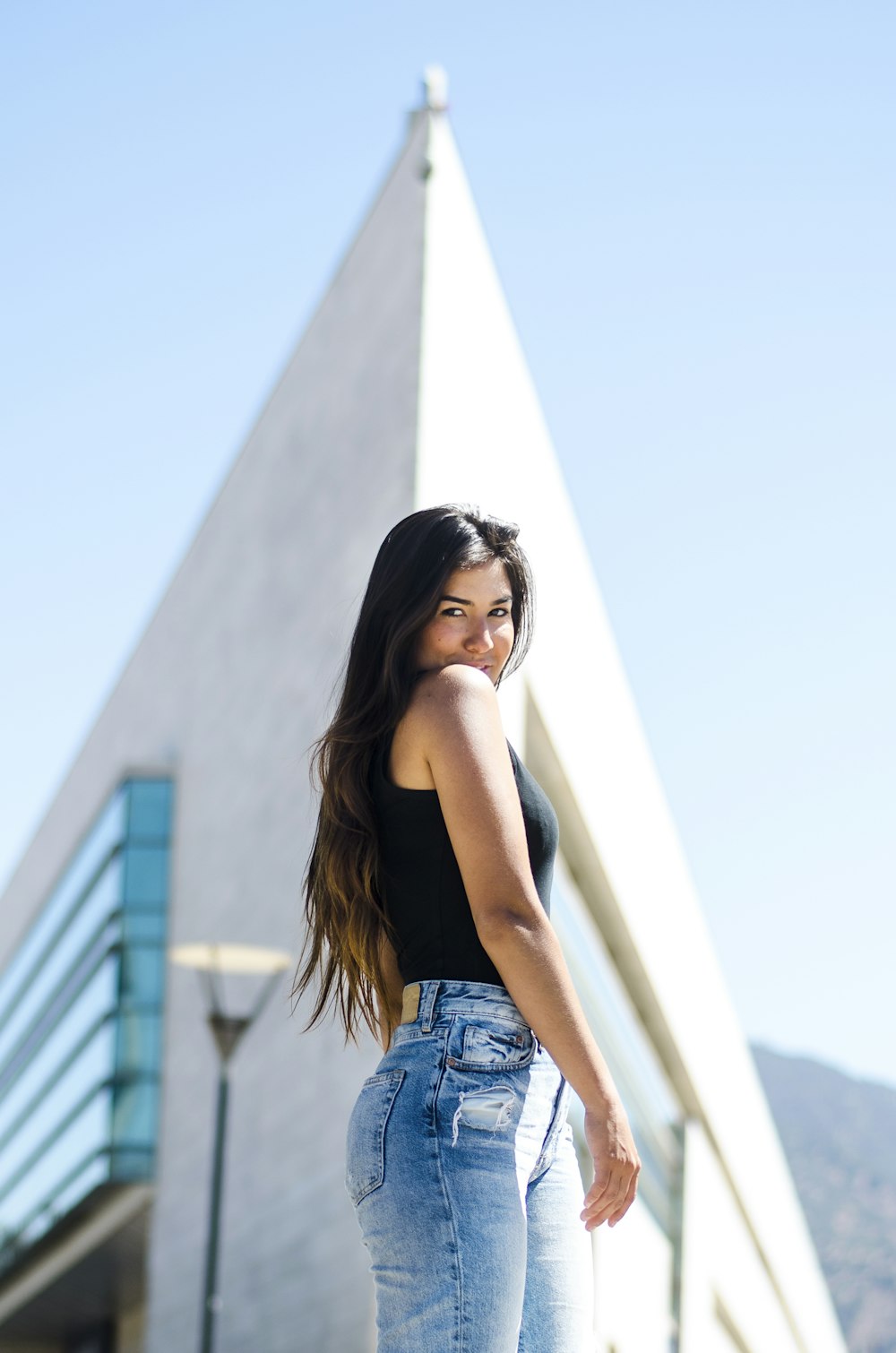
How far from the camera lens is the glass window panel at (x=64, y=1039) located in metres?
14.4

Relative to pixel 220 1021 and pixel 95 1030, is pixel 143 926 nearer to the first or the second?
pixel 95 1030

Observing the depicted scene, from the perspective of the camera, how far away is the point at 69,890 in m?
17.1

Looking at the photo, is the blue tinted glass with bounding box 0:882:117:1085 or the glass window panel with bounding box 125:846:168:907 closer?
the glass window panel with bounding box 125:846:168:907

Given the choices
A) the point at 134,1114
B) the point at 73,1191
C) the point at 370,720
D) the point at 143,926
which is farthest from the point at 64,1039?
the point at 370,720

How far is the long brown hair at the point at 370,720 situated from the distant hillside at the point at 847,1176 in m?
63.9

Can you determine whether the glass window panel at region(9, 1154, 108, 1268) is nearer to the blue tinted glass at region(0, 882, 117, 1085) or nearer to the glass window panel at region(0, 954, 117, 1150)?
the glass window panel at region(0, 954, 117, 1150)

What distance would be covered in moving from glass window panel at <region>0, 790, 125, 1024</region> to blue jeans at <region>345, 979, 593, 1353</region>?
42.8ft

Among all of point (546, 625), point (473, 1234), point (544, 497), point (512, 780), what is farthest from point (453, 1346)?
point (544, 497)

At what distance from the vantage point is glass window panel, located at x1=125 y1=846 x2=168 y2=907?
557 inches

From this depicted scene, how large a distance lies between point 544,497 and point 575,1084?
10.5 meters

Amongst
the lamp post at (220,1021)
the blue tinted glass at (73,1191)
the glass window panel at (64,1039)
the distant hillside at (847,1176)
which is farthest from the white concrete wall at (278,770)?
the distant hillside at (847,1176)

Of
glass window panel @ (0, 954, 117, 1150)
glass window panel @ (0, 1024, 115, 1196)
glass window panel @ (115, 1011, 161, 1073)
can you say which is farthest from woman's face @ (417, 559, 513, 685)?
glass window panel @ (0, 954, 117, 1150)

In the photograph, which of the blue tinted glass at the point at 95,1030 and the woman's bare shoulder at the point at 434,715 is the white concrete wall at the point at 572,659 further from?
the woman's bare shoulder at the point at 434,715

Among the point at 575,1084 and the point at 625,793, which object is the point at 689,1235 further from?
the point at 575,1084
